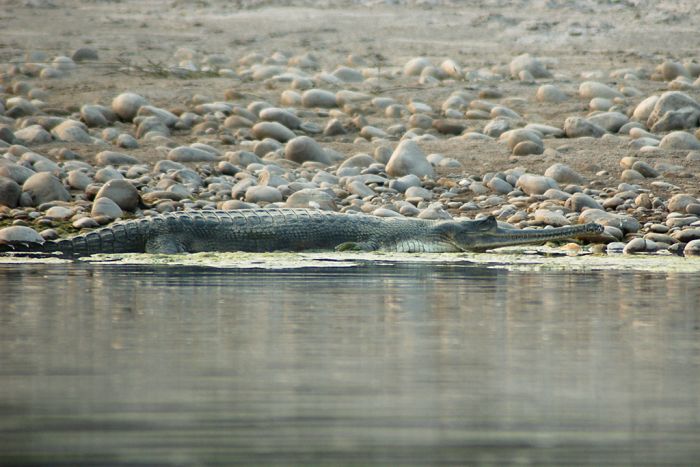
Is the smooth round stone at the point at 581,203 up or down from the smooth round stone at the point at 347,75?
down

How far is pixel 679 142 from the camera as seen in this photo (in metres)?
13.8

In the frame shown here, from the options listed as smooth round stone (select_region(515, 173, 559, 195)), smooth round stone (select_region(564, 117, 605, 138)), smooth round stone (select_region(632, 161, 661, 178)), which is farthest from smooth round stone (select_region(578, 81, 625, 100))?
smooth round stone (select_region(515, 173, 559, 195))

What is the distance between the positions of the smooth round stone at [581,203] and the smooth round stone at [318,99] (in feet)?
17.4

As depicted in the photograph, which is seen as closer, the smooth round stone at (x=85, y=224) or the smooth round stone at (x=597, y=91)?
the smooth round stone at (x=85, y=224)

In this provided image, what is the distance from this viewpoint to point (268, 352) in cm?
440

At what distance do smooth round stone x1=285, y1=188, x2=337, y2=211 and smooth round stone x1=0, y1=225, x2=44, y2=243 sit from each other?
235cm

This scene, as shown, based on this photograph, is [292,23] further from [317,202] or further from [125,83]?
[317,202]

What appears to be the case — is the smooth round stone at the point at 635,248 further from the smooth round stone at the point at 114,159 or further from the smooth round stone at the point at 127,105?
the smooth round stone at the point at 127,105

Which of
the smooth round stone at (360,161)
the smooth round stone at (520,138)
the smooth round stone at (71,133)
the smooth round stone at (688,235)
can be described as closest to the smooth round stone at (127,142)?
the smooth round stone at (71,133)

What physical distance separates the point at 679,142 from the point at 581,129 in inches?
47.3

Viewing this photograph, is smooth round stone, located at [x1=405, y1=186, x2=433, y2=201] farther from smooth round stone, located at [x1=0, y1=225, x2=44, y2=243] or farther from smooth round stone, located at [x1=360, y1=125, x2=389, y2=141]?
smooth round stone, located at [x1=0, y1=225, x2=44, y2=243]

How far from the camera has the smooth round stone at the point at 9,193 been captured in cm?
1097

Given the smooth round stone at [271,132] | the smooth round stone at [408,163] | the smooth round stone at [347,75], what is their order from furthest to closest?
the smooth round stone at [347,75], the smooth round stone at [271,132], the smooth round stone at [408,163]

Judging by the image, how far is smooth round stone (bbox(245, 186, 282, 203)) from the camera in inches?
458
